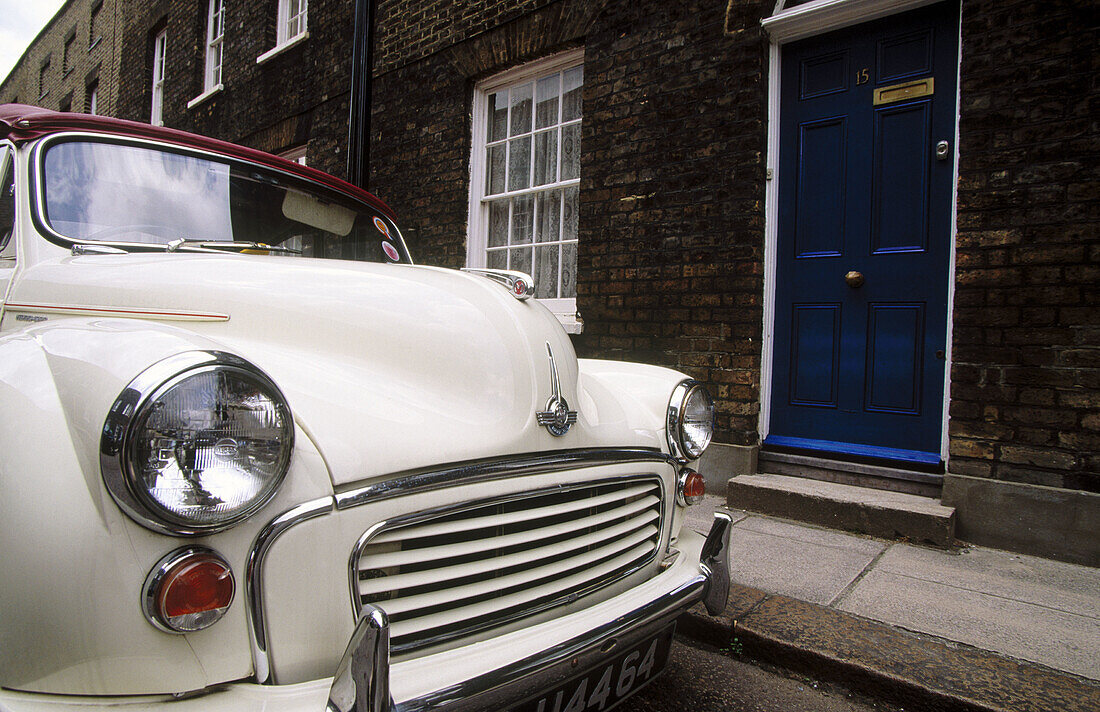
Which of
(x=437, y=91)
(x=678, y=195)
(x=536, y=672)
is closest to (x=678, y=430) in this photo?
(x=536, y=672)

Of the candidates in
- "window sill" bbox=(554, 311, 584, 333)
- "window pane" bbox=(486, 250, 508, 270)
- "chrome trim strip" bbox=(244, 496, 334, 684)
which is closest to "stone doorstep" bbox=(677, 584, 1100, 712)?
"chrome trim strip" bbox=(244, 496, 334, 684)

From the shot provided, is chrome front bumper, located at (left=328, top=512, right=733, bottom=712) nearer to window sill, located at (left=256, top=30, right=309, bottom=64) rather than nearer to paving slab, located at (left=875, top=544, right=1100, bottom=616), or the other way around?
paving slab, located at (left=875, top=544, right=1100, bottom=616)

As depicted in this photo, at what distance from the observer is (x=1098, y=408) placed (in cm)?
296

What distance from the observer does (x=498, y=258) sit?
19.1 feet

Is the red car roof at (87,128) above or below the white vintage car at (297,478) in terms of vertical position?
above

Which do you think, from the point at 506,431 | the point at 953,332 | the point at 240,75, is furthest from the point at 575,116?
the point at 240,75

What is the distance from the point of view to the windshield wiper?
1882 millimetres

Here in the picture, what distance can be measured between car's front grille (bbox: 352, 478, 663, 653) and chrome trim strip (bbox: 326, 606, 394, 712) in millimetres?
140

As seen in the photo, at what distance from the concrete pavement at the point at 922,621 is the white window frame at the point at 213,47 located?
10573mm

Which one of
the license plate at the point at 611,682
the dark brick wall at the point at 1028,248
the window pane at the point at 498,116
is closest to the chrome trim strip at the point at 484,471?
the license plate at the point at 611,682

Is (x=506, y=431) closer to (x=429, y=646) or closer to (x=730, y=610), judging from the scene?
(x=429, y=646)

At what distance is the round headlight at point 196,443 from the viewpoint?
963mm

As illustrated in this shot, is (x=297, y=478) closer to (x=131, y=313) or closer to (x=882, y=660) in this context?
(x=131, y=313)

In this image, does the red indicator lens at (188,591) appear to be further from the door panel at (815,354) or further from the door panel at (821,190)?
the door panel at (821,190)
